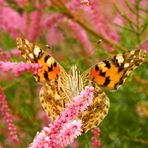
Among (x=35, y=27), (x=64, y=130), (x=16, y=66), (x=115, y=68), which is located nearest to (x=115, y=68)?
(x=115, y=68)

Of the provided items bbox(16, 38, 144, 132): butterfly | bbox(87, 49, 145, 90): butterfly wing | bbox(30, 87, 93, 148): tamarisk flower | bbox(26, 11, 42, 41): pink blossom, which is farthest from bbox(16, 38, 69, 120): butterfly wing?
bbox(26, 11, 42, 41): pink blossom

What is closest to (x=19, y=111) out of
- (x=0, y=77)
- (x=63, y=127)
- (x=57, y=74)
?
(x=0, y=77)

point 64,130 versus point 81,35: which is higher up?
point 81,35

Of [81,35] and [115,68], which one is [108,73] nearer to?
[115,68]

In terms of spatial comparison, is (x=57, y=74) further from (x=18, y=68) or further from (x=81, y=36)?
(x=81, y=36)

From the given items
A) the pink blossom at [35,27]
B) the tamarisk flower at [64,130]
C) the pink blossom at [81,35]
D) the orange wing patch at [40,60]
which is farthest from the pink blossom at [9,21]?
the tamarisk flower at [64,130]

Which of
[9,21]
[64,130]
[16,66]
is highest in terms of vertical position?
[9,21]
